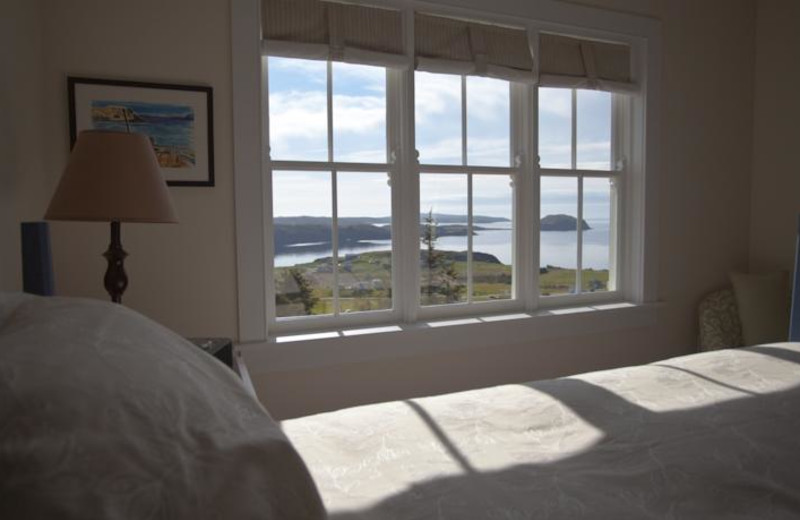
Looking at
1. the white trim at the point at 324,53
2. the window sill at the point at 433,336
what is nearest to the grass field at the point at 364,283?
the window sill at the point at 433,336

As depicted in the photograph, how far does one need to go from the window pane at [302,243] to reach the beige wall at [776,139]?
3.30 m

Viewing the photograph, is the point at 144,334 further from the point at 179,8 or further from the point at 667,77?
the point at 667,77

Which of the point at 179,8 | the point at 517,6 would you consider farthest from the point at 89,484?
the point at 517,6

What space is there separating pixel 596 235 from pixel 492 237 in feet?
2.79

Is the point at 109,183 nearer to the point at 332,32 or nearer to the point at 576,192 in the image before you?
the point at 332,32

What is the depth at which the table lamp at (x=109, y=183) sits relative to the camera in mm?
1755

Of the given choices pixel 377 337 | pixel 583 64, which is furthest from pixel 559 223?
pixel 377 337

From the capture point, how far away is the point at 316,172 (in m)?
2.97

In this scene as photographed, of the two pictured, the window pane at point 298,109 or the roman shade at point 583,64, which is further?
the roman shade at point 583,64

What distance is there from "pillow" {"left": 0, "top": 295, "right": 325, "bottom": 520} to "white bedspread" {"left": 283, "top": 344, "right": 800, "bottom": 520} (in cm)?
39

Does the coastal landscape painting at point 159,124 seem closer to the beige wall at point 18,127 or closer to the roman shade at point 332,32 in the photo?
the beige wall at point 18,127

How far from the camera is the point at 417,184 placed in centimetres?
317

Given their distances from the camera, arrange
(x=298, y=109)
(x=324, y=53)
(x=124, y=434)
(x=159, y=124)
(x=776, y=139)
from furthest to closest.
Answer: (x=776, y=139), (x=298, y=109), (x=324, y=53), (x=159, y=124), (x=124, y=434)

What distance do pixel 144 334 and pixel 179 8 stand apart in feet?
7.25
